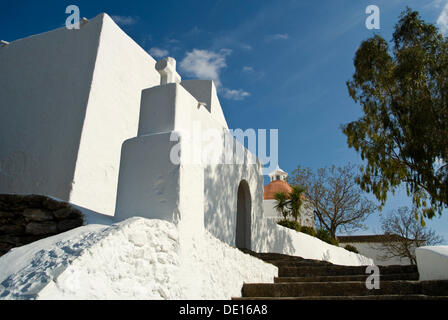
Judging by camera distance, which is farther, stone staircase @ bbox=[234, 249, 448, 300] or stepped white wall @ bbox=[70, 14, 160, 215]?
stepped white wall @ bbox=[70, 14, 160, 215]

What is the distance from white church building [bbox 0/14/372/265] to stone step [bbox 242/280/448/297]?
1.39 m

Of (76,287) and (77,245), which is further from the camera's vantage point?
(77,245)

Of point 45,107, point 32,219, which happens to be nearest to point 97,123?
point 45,107

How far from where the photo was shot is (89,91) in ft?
23.9

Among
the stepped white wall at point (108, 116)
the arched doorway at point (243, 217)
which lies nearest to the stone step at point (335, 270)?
the arched doorway at point (243, 217)

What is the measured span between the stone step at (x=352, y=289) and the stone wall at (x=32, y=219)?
2.81 metres

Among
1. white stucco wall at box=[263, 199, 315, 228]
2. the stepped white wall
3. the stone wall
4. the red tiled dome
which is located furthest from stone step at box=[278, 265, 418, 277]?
the red tiled dome

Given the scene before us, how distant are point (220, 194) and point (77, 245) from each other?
3.43m

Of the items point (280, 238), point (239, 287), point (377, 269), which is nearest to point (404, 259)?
point (280, 238)

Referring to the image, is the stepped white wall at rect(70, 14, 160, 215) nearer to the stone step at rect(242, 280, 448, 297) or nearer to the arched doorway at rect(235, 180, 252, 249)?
the arched doorway at rect(235, 180, 252, 249)

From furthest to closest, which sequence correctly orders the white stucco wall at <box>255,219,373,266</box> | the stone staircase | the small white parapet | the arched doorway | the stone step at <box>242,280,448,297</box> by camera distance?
the white stucco wall at <box>255,219,373,266</box>
the arched doorway
the small white parapet
the stone step at <box>242,280,448,297</box>
the stone staircase

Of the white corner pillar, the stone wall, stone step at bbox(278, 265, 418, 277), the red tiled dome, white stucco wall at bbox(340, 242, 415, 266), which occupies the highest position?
the red tiled dome

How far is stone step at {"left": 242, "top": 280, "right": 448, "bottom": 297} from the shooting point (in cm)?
437
